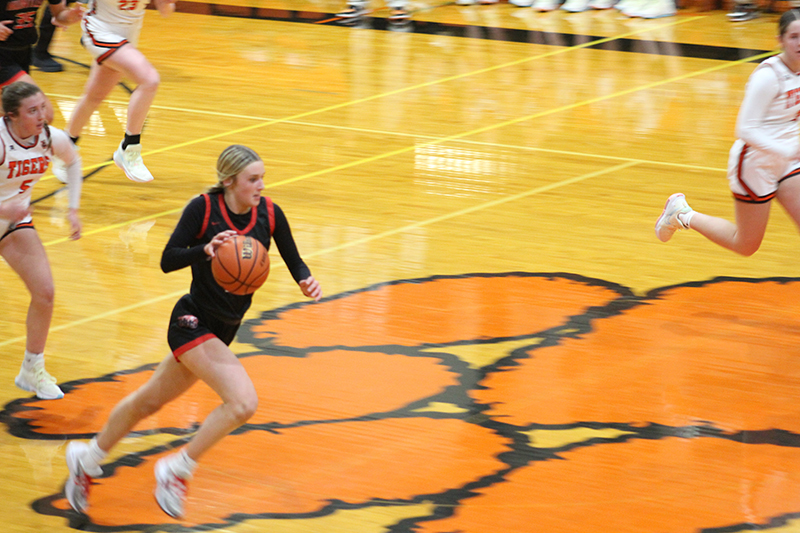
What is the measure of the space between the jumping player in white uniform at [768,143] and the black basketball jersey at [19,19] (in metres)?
4.29

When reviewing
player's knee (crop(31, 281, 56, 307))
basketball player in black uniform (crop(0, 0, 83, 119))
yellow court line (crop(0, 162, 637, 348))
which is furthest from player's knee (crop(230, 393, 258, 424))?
basketball player in black uniform (crop(0, 0, 83, 119))

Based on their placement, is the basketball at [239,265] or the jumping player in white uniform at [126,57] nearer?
the basketball at [239,265]

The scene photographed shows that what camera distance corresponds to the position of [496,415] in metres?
4.78

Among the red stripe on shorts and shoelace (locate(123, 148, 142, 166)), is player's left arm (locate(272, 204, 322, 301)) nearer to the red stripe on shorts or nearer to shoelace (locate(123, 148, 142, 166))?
the red stripe on shorts

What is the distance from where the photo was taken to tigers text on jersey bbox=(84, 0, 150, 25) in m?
7.83

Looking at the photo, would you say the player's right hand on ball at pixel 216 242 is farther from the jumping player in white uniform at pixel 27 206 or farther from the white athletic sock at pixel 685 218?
the white athletic sock at pixel 685 218

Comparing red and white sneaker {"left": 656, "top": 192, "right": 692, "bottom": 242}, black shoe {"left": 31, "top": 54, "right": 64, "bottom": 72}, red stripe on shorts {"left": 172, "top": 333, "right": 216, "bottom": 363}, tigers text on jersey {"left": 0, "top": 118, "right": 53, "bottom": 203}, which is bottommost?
red stripe on shorts {"left": 172, "top": 333, "right": 216, "bottom": 363}

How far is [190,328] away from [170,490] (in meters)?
0.58

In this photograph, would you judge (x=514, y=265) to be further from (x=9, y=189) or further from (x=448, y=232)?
(x=9, y=189)

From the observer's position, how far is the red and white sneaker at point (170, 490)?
12.6 feet

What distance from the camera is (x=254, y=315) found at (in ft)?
19.6

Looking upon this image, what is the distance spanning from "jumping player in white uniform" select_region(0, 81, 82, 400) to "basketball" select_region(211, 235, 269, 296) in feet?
4.33

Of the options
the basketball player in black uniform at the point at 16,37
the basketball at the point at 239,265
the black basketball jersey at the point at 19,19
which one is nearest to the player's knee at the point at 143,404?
the basketball at the point at 239,265

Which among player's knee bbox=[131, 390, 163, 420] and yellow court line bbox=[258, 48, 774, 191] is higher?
yellow court line bbox=[258, 48, 774, 191]
